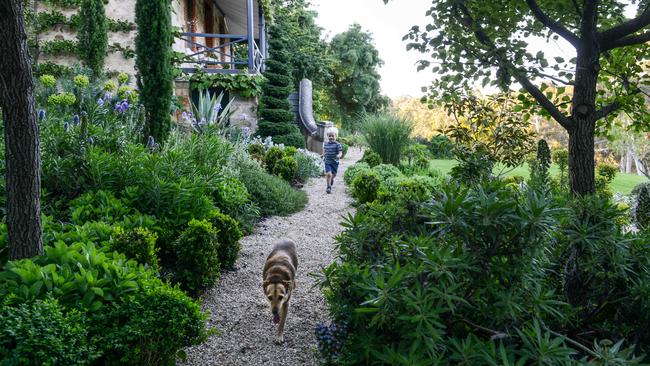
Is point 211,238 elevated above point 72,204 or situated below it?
below

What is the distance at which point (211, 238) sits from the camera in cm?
428

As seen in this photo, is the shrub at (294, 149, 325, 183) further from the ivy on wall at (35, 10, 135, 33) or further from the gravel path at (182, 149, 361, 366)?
the ivy on wall at (35, 10, 135, 33)

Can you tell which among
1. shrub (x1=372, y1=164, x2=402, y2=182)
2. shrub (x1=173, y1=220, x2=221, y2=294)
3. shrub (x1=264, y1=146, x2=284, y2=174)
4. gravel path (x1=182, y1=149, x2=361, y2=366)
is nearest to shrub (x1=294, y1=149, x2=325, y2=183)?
shrub (x1=264, y1=146, x2=284, y2=174)

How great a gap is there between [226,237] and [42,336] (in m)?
2.72

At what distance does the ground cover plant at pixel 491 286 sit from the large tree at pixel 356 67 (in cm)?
2798

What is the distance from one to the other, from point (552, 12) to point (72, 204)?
5000 mm

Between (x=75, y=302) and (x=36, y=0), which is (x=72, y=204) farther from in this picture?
(x=36, y=0)

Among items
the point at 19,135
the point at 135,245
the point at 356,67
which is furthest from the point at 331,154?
the point at 356,67

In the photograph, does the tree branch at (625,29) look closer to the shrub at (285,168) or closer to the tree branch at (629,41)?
the tree branch at (629,41)

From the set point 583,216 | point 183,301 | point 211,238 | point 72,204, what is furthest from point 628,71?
point 72,204

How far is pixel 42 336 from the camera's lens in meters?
2.22

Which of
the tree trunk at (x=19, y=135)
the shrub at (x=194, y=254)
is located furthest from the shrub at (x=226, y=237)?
the tree trunk at (x=19, y=135)

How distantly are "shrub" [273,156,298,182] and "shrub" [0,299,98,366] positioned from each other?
7989 millimetres

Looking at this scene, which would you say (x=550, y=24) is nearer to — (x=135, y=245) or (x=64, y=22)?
(x=135, y=245)
